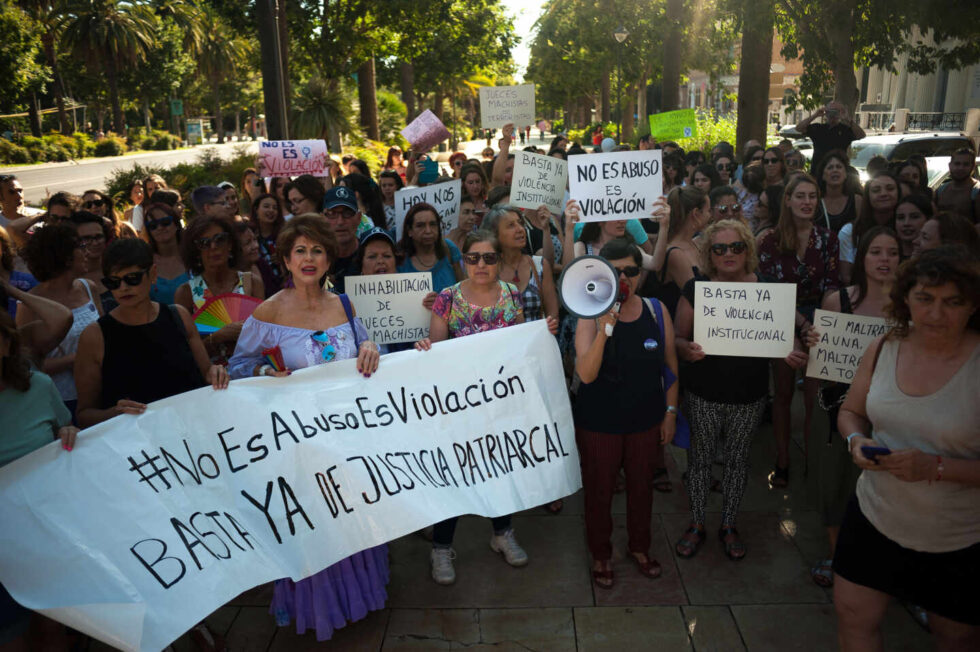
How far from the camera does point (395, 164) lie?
1252 centimetres

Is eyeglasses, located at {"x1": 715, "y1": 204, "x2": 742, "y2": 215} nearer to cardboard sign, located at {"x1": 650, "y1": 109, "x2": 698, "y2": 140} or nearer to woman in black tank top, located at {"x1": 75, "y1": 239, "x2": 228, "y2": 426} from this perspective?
woman in black tank top, located at {"x1": 75, "y1": 239, "x2": 228, "y2": 426}

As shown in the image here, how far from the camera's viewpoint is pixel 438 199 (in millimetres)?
6148

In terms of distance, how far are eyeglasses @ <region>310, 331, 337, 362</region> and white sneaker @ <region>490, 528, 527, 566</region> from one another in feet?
4.88

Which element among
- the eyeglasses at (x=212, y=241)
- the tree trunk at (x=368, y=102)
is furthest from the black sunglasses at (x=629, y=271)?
the tree trunk at (x=368, y=102)

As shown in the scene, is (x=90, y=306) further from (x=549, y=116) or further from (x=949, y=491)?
(x=549, y=116)

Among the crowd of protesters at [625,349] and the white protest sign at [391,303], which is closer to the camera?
the crowd of protesters at [625,349]

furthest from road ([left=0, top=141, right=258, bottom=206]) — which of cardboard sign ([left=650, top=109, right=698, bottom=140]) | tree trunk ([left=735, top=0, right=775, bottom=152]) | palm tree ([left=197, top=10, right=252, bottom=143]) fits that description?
palm tree ([left=197, top=10, right=252, bottom=143])

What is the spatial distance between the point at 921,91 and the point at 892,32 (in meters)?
29.3

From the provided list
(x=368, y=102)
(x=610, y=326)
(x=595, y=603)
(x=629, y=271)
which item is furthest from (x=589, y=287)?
(x=368, y=102)

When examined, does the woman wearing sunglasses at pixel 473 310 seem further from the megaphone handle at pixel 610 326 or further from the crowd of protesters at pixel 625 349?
the megaphone handle at pixel 610 326

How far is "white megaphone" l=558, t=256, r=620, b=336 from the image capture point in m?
3.19

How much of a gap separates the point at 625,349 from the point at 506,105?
5.64m

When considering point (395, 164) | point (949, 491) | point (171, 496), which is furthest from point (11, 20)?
point (949, 491)

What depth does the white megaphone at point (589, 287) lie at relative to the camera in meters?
3.19
